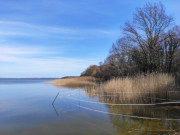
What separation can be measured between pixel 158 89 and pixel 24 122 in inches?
255

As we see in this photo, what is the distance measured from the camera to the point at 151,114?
19.9ft

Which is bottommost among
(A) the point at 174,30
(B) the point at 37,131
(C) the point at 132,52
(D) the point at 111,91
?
(B) the point at 37,131

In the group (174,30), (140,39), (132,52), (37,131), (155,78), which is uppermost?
(174,30)

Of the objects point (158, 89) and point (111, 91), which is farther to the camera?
point (111, 91)

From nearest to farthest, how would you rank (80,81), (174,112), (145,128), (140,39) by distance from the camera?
1. (145,128)
2. (174,112)
3. (140,39)
4. (80,81)

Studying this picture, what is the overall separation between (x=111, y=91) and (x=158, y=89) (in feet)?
9.70

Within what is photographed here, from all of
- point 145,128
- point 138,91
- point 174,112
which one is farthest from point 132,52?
point 145,128

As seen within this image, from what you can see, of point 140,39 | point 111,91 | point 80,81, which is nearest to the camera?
point 111,91

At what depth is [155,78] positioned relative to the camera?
773cm

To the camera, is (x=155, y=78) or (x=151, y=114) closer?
(x=151, y=114)

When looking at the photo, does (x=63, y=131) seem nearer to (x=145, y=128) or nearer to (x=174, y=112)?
(x=145, y=128)

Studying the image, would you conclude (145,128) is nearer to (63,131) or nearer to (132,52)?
(63,131)

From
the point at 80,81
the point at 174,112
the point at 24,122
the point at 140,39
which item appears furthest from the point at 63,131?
the point at 80,81

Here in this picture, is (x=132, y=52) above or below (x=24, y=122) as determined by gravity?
above
